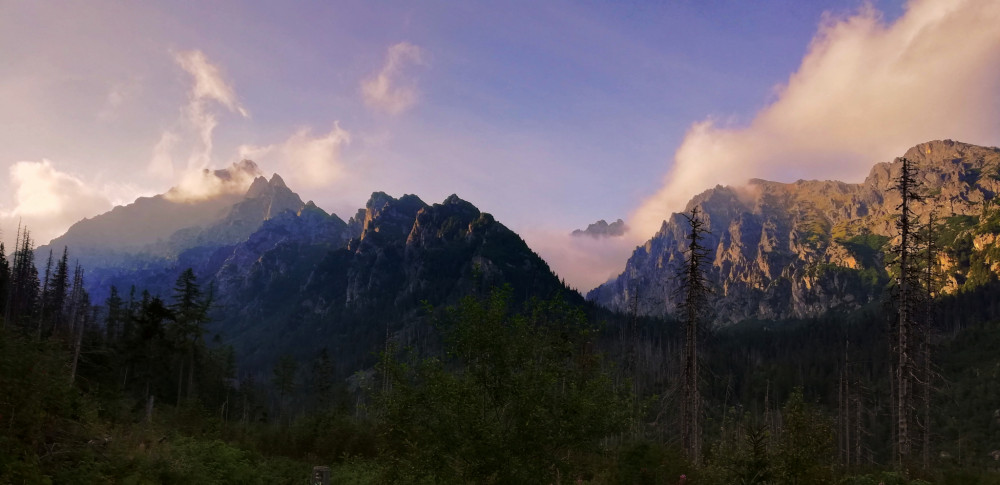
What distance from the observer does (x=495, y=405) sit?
1577 cm

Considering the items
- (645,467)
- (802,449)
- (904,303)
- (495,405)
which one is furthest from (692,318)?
(495,405)

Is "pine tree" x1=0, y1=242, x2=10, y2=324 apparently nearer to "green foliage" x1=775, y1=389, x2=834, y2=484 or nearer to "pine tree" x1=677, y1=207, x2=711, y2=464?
"pine tree" x1=677, y1=207, x2=711, y2=464

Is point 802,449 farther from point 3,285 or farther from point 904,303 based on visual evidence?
point 3,285

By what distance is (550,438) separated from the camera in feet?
49.6

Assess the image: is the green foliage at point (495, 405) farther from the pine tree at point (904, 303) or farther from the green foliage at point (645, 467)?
the pine tree at point (904, 303)

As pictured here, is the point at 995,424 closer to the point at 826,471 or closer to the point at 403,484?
the point at 826,471

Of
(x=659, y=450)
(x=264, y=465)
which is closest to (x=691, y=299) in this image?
(x=659, y=450)

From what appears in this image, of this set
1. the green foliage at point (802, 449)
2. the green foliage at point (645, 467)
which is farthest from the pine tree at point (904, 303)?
the green foliage at point (802, 449)

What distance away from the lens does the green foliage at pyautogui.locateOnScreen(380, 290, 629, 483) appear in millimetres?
15070

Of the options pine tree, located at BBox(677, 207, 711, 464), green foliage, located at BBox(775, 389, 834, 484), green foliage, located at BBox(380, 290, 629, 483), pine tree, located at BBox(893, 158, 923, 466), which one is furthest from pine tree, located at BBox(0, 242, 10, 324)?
pine tree, located at BBox(893, 158, 923, 466)

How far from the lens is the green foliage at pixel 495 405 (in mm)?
15070

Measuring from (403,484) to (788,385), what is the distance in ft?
589

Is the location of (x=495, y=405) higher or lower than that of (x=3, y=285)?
lower

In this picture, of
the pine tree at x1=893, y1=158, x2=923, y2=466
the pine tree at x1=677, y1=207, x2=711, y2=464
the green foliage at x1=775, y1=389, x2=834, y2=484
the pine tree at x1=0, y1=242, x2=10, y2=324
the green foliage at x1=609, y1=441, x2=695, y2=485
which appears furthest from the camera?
the pine tree at x1=0, y1=242, x2=10, y2=324
